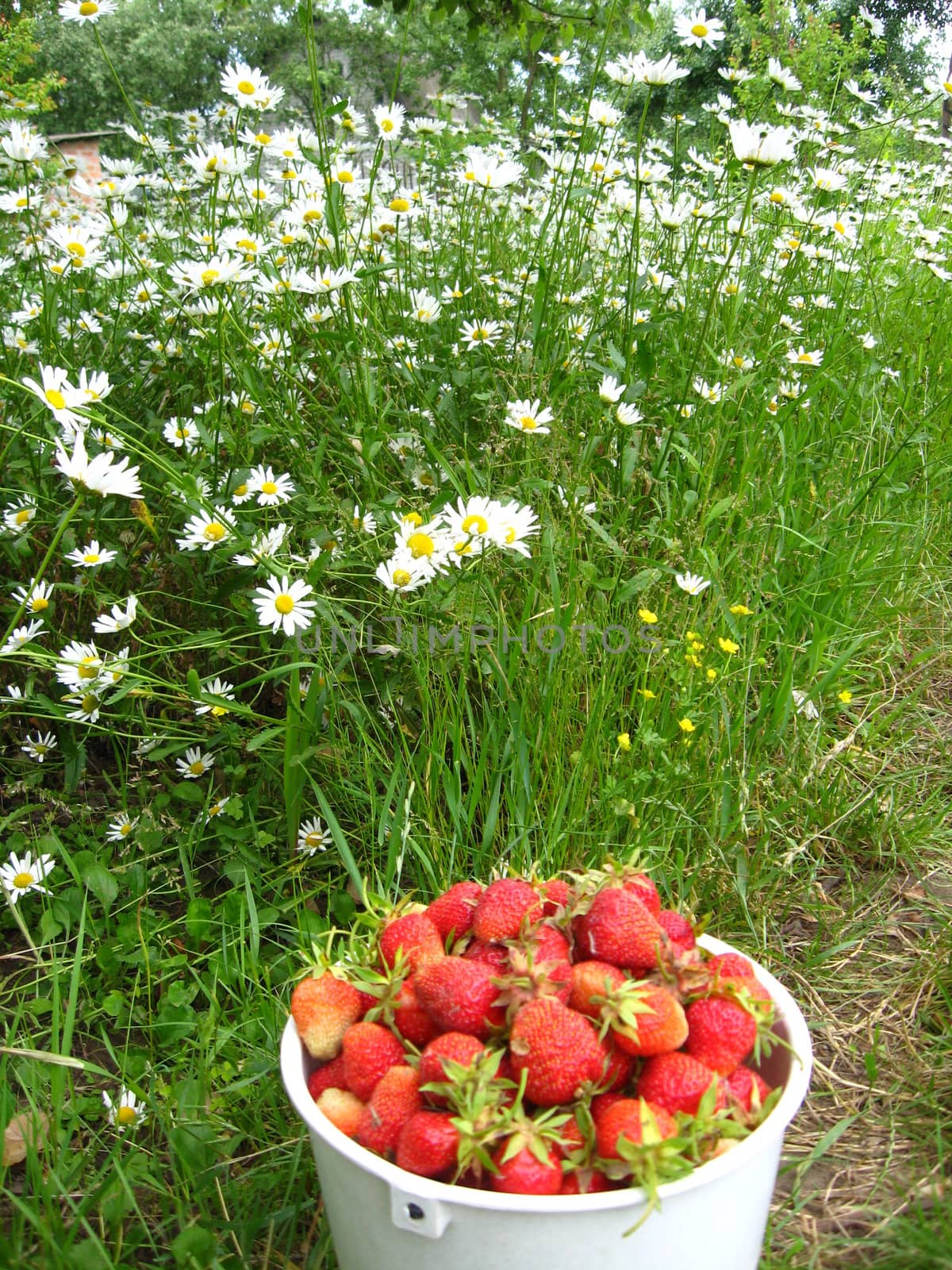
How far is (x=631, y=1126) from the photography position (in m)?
0.84

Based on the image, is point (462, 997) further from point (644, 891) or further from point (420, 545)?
point (420, 545)

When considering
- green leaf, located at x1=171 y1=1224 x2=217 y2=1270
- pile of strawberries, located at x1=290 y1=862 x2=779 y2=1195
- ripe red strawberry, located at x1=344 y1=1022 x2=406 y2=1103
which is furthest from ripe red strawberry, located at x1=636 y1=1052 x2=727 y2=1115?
green leaf, located at x1=171 y1=1224 x2=217 y2=1270

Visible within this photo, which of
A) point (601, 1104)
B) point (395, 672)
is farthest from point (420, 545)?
point (601, 1104)

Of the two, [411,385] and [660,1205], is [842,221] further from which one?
[660,1205]

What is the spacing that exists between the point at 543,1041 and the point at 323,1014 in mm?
236

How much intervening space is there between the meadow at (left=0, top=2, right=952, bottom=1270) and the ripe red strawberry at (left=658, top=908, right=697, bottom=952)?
0.24m

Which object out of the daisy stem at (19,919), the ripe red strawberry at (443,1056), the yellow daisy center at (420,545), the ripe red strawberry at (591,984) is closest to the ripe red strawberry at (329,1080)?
the ripe red strawberry at (443,1056)

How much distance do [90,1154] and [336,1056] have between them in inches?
18.2

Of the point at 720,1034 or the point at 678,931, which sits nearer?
the point at 720,1034

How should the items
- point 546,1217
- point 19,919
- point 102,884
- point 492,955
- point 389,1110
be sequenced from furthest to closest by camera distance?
point 102,884, point 19,919, point 492,955, point 389,1110, point 546,1217

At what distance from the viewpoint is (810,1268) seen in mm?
1100

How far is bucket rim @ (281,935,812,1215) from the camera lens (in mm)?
792

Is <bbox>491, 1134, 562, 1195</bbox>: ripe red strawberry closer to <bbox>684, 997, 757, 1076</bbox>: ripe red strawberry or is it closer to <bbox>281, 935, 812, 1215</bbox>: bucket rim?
<bbox>281, 935, 812, 1215</bbox>: bucket rim

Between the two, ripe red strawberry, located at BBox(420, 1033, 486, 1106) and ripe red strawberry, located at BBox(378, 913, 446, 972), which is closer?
ripe red strawberry, located at BBox(420, 1033, 486, 1106)
